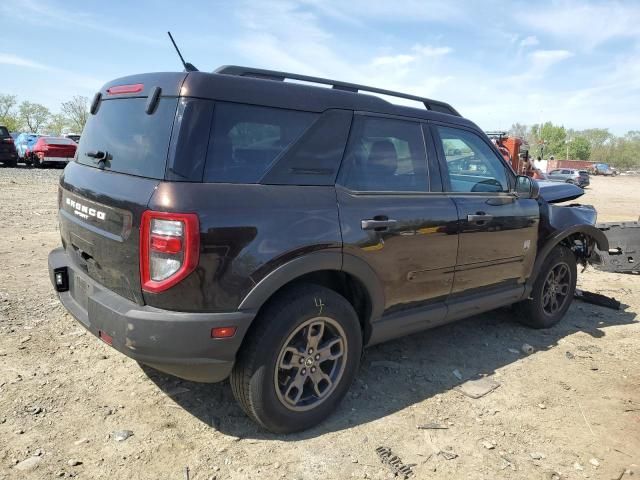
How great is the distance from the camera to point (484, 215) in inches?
146

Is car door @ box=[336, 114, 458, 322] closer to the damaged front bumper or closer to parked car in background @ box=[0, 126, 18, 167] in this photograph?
the damaged front bumper

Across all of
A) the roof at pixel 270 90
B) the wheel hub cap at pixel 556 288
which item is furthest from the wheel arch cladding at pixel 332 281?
the wheel hub cap at pixel 556 288

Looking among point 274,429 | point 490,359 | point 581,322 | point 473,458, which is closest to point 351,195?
point 274,429

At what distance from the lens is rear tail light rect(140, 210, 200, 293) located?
90.2 inches

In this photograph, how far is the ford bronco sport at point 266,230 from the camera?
238cm

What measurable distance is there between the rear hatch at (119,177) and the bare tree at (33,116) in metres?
82.7

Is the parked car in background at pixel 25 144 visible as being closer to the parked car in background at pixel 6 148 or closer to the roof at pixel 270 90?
the parked car in background at pixel 6 148

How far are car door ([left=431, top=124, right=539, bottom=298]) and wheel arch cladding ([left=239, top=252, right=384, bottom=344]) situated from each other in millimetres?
852

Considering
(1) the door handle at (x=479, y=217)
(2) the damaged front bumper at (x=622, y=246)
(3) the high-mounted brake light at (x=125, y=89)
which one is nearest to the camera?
(3) the high-mounted brake light at (x=125, y=89)

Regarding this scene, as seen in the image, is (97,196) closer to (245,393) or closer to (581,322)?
(245,393)

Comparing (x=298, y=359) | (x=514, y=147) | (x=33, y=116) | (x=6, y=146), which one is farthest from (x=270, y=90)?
(x=33, y=116)

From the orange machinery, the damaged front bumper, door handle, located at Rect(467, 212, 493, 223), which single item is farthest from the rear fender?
the orange machinery

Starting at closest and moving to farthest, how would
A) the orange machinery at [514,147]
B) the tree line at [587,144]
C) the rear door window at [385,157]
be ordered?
the rear door window at [385,157] < the orange machinery at [514,147] < the tree line at [587,144]

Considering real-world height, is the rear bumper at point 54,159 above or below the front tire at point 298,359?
above
